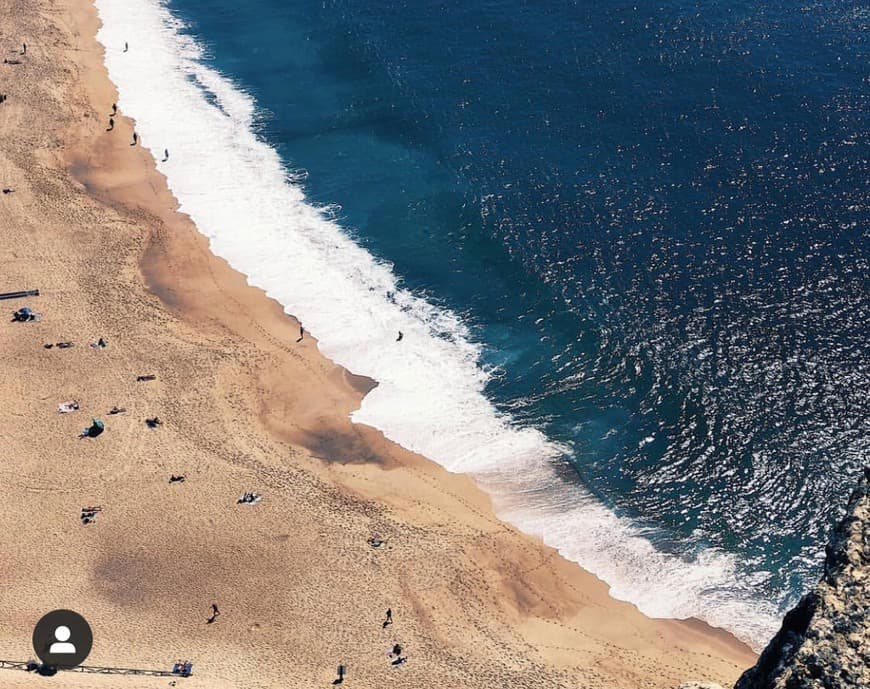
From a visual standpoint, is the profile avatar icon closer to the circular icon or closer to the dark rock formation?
the circular icon

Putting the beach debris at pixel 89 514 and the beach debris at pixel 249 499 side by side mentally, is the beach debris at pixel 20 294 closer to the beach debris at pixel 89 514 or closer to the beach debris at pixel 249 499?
the beach debris at pixel 89 514

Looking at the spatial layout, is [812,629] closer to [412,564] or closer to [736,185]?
[412,564]

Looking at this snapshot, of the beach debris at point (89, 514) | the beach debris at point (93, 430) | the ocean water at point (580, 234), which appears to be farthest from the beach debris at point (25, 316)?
the beach debris at point (89, 514)

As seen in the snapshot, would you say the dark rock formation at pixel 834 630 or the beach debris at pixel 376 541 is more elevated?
the dark rock formation at pixel 834 630

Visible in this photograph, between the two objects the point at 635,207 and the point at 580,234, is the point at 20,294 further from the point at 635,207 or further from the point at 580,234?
the point at 635,207

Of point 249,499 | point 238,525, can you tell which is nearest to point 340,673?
point 238,525

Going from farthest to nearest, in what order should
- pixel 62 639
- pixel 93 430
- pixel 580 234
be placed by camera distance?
pixel 580 234 < pixel 93 430 < pixel 62 639
